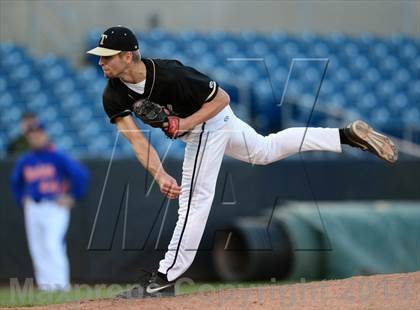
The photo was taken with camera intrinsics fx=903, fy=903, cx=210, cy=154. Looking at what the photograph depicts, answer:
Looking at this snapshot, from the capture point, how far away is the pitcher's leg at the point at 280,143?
22.9 ft

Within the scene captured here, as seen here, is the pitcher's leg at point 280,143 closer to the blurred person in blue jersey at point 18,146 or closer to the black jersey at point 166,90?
the black jersey at point 166,90

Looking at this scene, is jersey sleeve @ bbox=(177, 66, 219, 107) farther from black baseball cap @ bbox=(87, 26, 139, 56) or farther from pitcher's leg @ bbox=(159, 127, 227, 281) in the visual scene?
black baseball cap @ bbox=(87, 26, 139, 56)

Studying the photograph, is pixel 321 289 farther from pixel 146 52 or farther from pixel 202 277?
pixel 146 52

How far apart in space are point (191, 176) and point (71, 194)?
4422 mm

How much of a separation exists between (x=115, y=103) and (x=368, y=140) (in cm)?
200

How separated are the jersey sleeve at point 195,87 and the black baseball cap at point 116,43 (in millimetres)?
419

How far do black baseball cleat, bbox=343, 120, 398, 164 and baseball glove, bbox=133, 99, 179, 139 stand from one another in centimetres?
145

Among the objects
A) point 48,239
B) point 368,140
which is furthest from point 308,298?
point 48,239

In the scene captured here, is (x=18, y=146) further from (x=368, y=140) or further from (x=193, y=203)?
(x=368, y=140)

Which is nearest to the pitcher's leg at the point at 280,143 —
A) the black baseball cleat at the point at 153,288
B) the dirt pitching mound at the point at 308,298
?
the dirt pitching mound at the point at 308,298

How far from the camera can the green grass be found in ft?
26.9

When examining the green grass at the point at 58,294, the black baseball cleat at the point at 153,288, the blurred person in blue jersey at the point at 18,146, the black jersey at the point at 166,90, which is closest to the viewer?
the black jersey at the point at 166,90

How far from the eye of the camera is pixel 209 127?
6824 millimetres

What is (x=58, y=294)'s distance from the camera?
927cm
